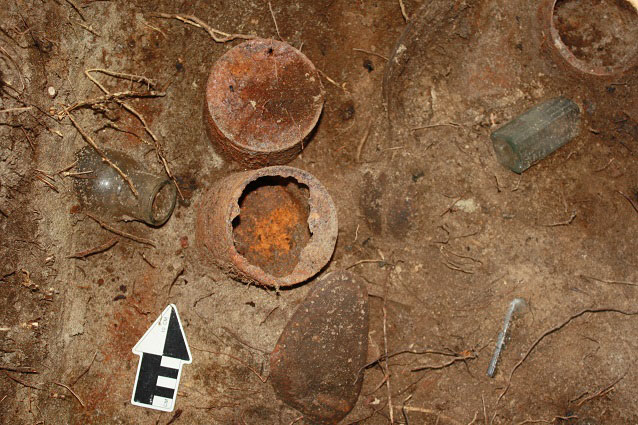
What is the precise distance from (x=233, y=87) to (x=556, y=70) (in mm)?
1968

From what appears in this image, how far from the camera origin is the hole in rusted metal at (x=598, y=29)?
3.39 m

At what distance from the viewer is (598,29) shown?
11.3 feet

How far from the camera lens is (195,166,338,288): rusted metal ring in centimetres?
266

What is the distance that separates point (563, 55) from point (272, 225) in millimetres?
1984

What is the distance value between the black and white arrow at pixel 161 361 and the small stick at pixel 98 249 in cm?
46

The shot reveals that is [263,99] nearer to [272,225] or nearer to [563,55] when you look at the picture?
[272,225]

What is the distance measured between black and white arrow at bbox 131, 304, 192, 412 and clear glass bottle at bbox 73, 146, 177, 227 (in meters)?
0.58

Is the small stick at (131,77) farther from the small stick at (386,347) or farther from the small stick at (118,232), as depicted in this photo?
the small stick at (386,347)

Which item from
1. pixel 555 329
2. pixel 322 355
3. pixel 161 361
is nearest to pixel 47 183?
pixel 161 361

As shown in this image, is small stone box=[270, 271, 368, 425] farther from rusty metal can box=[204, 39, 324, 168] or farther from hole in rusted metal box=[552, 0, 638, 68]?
hole in rusted metal box=[552, 0, 638, 68]

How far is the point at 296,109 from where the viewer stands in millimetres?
2963

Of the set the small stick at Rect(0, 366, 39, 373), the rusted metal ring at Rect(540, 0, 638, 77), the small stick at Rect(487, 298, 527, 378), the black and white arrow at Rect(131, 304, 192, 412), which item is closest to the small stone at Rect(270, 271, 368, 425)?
the black and white arrow at Rect(131, 304, 192, 412)

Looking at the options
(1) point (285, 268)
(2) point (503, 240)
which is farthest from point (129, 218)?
(2) point (503, 240)

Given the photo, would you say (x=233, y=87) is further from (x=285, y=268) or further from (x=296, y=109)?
(x=285, y=268)
